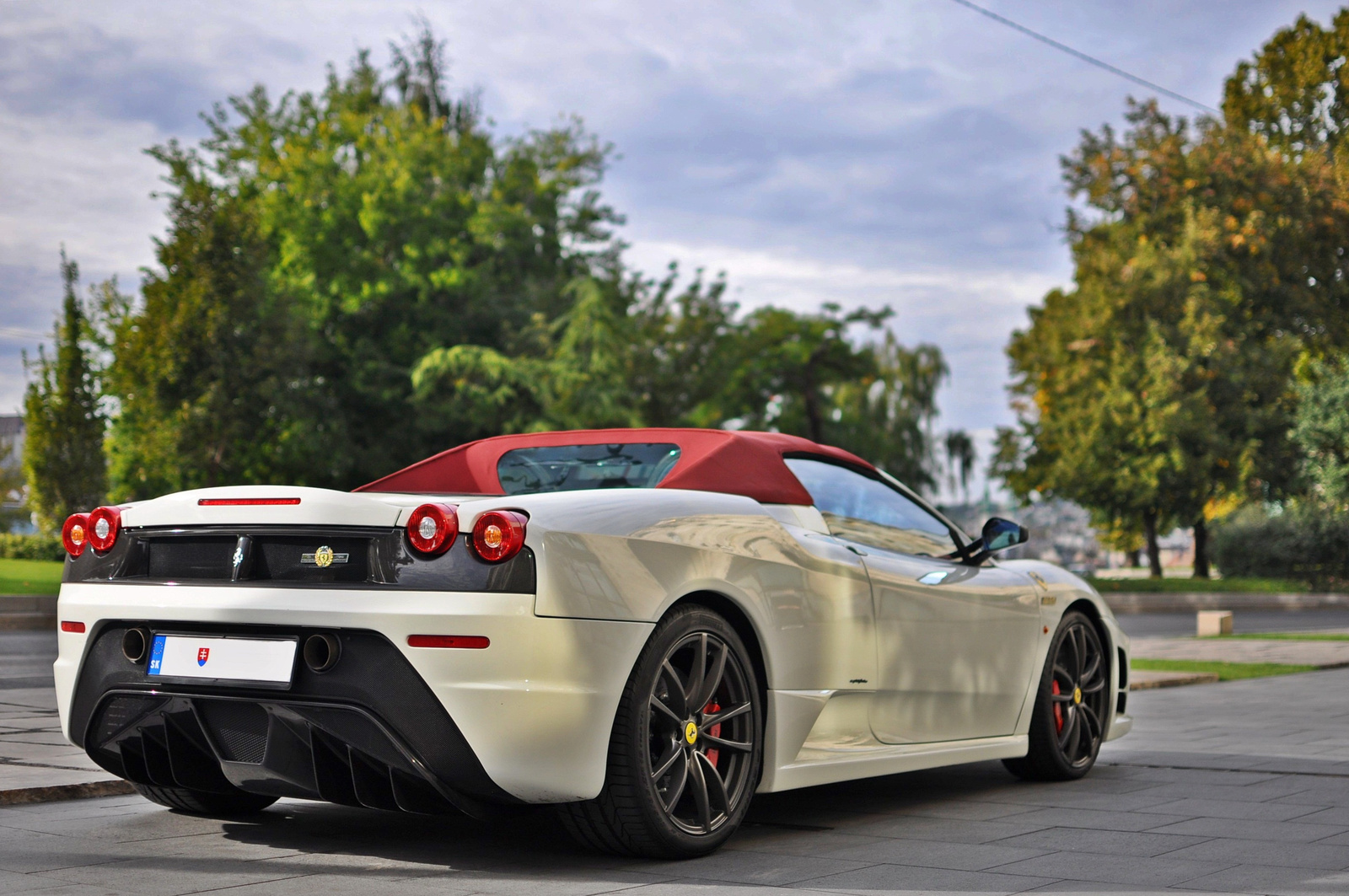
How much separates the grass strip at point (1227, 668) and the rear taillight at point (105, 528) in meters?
10.8

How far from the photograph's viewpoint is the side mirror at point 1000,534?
6035mm

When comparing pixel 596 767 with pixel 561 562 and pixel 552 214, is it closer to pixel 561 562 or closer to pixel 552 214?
pixel 561 562

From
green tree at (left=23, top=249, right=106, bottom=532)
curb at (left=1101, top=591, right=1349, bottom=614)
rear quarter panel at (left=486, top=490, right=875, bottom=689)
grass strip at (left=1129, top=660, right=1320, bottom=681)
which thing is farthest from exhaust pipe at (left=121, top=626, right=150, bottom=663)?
curb at (left=1101, top=591, right=1349, bottom=614)

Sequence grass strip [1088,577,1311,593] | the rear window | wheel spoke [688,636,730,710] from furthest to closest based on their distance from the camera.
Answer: grass strip [1088,577,1311,593]
the rear window
wheel spoke [688,636,730,710]

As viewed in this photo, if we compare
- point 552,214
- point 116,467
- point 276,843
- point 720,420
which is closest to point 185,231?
point 116,467

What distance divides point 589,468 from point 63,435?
24784mm

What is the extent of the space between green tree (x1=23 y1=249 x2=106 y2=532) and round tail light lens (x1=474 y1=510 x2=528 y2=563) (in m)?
25.6

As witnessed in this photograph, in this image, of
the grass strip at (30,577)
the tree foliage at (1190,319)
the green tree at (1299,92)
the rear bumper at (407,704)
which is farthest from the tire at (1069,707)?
the green tree at (1299,92)

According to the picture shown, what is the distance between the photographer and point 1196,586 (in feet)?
120

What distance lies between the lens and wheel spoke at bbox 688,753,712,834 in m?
4.42

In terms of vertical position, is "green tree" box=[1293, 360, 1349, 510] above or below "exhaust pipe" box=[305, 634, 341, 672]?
above

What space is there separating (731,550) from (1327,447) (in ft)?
120

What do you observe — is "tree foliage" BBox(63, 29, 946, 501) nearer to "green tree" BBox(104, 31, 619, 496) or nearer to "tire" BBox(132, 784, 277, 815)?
"green tree" BBox(104, 31, 619, 496)

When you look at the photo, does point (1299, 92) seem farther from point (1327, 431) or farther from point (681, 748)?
point (681, 748)
